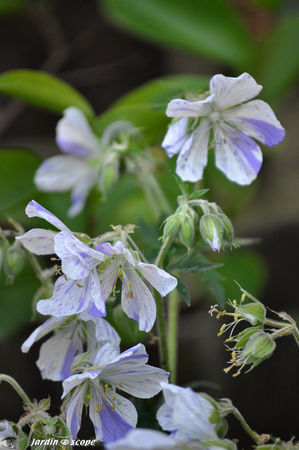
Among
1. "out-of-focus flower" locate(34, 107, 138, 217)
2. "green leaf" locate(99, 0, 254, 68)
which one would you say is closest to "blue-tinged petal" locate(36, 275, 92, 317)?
"out-of-focus flower" locate(34, 107, 138, 217)

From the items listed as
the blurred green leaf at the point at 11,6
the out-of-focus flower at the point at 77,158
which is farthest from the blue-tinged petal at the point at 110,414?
the blurred green leaf at the point at 11,6

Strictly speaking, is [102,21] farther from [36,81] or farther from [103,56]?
[36,81]

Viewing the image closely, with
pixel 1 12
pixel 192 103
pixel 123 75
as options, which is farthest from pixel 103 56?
pixel 192 103

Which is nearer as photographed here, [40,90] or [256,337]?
[256,337]

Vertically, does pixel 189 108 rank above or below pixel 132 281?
above

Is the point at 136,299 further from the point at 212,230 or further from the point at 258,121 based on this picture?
the point at 258,121

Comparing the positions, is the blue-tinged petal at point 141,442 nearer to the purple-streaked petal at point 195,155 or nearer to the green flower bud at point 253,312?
the green flower bud at point 253,312

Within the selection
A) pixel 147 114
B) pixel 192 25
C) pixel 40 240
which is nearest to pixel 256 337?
pixel 40 240
